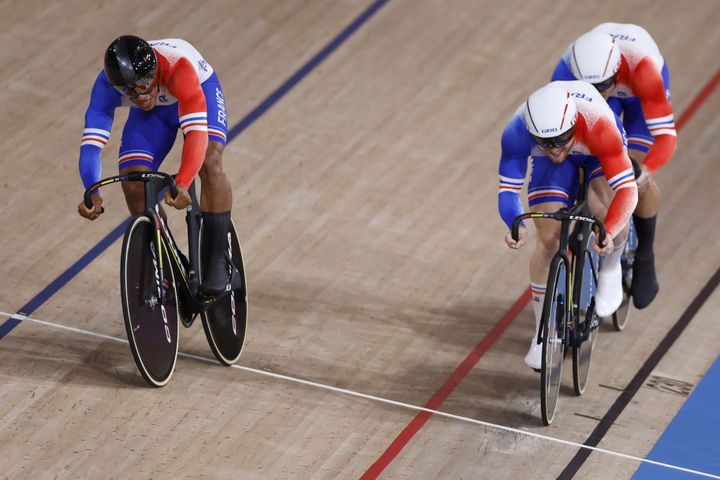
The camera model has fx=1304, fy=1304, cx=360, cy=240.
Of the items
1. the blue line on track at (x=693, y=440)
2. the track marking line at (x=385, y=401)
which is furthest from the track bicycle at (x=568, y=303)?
the blue line on track at (x=693, y=440)

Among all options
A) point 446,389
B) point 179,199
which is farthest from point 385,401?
point 179,199

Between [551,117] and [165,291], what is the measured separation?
4.80 feet

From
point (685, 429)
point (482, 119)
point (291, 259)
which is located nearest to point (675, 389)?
point (685, 429)

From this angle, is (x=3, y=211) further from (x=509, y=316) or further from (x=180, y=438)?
(x=509, y=316)

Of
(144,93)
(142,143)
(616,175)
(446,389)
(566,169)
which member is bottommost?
(446,389)

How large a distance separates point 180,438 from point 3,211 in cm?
176

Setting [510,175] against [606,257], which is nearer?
[510,175]

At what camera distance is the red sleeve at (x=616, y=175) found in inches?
175

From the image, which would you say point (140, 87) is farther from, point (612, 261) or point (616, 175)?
point (612, 261)

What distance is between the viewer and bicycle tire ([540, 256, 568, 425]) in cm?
439

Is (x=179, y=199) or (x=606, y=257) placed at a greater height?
(x=606, y=257)

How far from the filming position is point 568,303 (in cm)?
456

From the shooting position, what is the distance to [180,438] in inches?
179

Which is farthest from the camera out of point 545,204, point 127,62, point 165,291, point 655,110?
point 655,110
